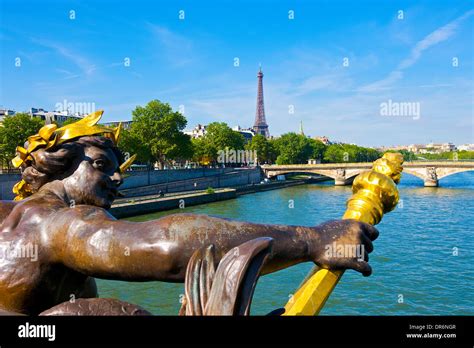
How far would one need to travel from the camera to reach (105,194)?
1.60 m

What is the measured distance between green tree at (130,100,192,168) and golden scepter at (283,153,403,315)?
39535 mm

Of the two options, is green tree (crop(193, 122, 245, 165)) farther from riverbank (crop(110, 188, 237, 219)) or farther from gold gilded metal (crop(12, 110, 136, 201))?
gold gilded metal (crop(12, 110, 136, 201))

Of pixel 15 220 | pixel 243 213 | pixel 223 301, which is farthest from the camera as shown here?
pixel 243 213

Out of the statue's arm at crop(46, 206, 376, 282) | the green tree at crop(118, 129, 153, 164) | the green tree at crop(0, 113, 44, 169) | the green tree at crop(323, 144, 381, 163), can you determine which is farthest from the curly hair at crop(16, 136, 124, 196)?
the green tree at crop(323, 144, 381, 163)

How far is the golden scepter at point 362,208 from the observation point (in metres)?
1.24

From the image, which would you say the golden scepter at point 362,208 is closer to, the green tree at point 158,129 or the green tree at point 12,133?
the green tree at point 12,133

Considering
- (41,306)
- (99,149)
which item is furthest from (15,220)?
(99,149)

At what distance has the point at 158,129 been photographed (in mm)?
40688

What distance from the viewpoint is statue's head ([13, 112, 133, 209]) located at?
152 cm

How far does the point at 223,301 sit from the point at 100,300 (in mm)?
374

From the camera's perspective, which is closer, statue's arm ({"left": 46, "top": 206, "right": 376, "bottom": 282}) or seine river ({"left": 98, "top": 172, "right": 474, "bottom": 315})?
statue's arm ({"left": 46, "top": 206, "right": 376, "bottom": 282})

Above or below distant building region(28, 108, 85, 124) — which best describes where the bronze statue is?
below

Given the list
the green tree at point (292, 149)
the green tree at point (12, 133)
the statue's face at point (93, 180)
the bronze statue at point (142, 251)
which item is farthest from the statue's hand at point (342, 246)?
the green tree at point (292, 149)
